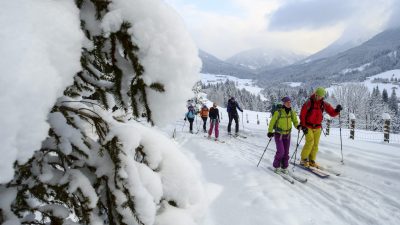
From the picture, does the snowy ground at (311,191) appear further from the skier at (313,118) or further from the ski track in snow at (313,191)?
the skier at (313,118)

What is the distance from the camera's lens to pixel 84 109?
182cm

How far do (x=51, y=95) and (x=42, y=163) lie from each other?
69 centimetres

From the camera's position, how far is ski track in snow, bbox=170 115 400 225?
216 inches

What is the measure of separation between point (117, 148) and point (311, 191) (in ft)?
19.9

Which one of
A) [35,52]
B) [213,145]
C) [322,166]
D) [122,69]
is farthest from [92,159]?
[213,145]

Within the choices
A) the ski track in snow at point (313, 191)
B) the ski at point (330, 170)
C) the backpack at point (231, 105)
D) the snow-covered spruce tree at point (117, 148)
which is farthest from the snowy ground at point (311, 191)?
the backpack at point (231, 105)

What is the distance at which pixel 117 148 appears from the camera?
1679mm

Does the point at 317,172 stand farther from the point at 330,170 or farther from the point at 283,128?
the point at 283,128

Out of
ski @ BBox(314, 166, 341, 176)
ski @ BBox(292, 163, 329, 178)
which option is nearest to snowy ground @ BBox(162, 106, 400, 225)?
ski @ BBox(292, 163, 329, 178)

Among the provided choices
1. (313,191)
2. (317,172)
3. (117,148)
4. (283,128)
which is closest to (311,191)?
(313,191)

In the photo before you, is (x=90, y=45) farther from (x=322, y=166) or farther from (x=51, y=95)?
(x=322, y=166)

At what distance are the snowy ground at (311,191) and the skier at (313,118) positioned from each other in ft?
2.00

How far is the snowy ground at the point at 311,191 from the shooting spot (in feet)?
18.0

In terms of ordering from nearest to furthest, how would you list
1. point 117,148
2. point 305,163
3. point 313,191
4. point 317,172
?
point 117,148 → point 313,191 → point 317,172 → point 305,163
